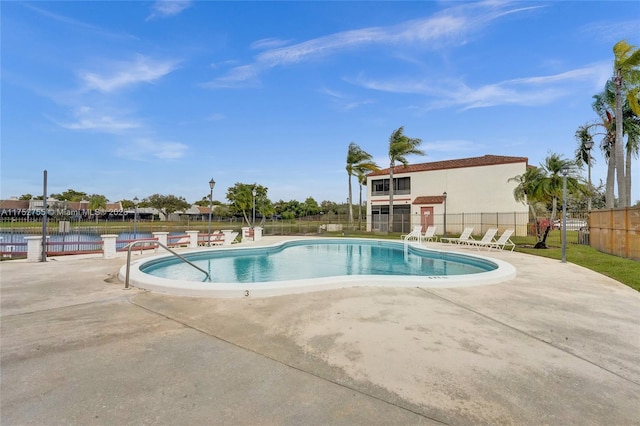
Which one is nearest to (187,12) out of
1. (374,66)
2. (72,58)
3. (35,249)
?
(72,58)

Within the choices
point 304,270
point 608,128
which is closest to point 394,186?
point 608,128

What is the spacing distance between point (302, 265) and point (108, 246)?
6963mm

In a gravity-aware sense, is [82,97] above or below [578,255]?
above

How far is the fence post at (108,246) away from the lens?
35.5 ft

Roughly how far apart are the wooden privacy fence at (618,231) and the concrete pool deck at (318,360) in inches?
273

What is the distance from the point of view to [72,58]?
11359 mm

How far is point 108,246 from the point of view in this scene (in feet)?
35.7

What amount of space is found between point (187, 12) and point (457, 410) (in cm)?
1376

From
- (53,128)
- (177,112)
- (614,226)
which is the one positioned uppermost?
(177,112)

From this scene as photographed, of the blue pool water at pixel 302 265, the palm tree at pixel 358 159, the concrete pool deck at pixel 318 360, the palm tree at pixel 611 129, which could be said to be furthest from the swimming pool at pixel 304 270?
→ the palm tree at pixel 611 129

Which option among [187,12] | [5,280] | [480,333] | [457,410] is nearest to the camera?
[457,410]

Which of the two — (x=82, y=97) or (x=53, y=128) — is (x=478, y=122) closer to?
(x=82, y=97)

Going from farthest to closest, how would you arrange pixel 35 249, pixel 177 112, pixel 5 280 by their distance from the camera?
pixel 177 112 < pixel 35 249 < pixel 5 280

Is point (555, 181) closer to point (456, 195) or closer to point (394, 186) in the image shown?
point (456, 195)
